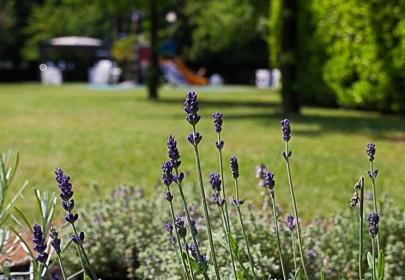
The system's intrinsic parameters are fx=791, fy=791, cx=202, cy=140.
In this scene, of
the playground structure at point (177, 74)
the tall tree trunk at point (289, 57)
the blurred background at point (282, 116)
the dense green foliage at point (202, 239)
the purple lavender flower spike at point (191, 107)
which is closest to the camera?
the purple lavender flower spike at point (191, 107)

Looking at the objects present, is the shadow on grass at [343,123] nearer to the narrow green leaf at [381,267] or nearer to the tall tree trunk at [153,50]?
the tall tree trunk at [153,50]

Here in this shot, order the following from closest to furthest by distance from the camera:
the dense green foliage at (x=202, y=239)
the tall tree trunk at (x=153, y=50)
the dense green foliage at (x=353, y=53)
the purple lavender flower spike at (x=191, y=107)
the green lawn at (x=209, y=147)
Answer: the purple lavender flower spike at (x=191, y=107) → the dense green foliage at (x=202, y=239) → the green lawn at (x=209, y=147) → the dense green foliage at (x=353, y=53) → the tall tree trunk at (x=153, y=50)

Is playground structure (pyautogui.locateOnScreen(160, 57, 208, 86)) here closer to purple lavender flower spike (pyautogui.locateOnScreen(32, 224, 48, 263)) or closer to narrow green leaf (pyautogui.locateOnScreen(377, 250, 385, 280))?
narrow green leaf (pyautogui.locateOnScreen(377, 250, 385, 280))

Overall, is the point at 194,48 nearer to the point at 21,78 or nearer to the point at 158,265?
the point at 21,78

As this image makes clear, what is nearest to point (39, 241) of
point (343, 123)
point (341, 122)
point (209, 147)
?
point (209, 147)

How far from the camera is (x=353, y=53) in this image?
667 inches

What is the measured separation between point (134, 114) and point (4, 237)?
14.2 m

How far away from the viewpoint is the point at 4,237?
273 cm

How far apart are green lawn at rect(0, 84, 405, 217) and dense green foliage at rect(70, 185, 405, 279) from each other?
2.53ft

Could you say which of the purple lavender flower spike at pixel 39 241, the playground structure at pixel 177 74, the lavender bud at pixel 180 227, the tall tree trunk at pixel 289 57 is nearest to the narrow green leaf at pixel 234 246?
the lavender bud at pixel 180 227

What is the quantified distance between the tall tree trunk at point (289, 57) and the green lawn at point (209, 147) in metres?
0.44

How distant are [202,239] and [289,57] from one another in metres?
12.4

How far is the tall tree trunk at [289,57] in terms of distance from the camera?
1598 centimetres

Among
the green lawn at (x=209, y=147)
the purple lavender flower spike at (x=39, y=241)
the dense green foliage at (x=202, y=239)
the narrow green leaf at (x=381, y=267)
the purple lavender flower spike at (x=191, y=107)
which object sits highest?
the purple lavender flower spike at (x=191, y=107)
